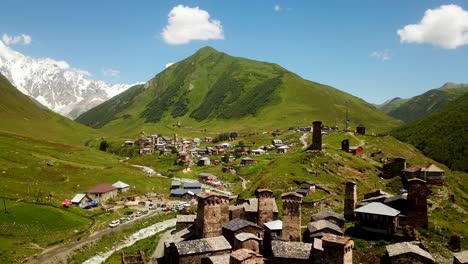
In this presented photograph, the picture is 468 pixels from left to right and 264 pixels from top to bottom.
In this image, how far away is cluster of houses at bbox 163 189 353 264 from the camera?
43.2 meters

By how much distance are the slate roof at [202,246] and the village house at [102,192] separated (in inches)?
2374

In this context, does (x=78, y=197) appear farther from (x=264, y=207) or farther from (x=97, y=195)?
(x=264, y=207)

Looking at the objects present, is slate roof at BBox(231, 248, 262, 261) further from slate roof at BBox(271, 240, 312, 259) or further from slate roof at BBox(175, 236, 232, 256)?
slate roof at BBox(175, 236, 232, 256)

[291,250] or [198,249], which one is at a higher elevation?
[291,250]

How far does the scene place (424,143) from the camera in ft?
512

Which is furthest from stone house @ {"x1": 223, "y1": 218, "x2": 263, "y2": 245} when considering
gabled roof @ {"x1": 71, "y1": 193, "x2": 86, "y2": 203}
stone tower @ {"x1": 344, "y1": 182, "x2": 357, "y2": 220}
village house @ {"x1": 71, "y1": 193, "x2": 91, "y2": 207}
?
gabled roof @ {"x1": 71, "y1": 193, "x2": 86, "y2": 203}

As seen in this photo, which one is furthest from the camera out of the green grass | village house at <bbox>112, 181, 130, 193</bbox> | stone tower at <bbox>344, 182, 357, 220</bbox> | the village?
village house at <bbox>112, 181, 130, 193</bbox>

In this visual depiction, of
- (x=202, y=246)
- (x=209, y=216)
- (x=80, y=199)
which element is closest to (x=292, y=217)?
(x=209, y=216)

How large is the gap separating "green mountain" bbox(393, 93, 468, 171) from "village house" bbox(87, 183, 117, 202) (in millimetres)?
101659

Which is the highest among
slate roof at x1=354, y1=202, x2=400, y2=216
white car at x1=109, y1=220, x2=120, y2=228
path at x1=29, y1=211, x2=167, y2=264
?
slate roof at x1=354, y1=202, x2=400, y2=216

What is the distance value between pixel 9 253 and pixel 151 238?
2218 centimetres

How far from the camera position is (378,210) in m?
51.7

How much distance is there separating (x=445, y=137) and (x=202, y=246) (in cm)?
13189

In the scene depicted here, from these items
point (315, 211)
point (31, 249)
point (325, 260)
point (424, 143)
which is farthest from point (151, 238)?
point (424, 143)
